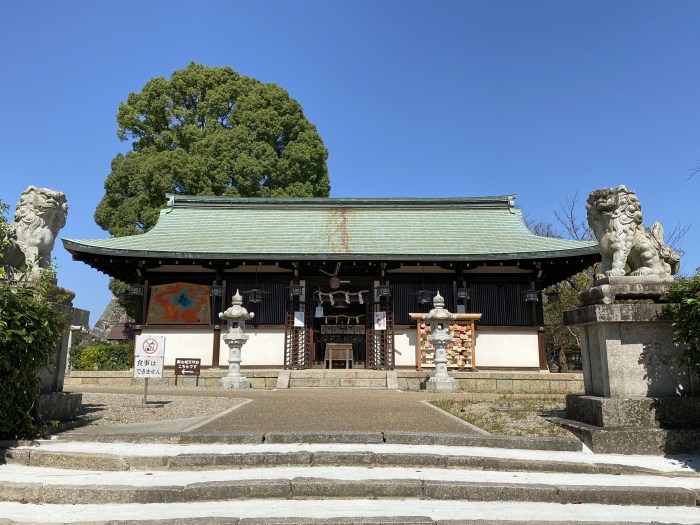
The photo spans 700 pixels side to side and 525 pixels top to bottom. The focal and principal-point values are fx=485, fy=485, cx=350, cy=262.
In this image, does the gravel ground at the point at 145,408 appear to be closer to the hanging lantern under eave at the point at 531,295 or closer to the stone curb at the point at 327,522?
the stone curb at the point at 327,522

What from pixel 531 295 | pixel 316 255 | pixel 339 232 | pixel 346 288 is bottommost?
pixel 531 295

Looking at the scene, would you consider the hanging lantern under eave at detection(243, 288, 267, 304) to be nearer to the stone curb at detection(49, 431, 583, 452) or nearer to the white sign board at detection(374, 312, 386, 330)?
the white sign board at detection(374, 312, 386, 330)

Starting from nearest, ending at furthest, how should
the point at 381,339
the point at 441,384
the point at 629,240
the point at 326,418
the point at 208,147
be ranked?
the point at 629,240, the point at 326,418, the point at 441,384, the point at 381,339, the point at 208,147

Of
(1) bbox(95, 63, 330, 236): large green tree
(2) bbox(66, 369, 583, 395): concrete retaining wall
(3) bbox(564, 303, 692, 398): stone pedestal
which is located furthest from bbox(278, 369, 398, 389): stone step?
(1) bbox(95, 63, 330, 236): large green tree

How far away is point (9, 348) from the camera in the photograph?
17.0 feet

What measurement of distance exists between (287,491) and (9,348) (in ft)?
11.2

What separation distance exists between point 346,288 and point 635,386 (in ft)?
41.8

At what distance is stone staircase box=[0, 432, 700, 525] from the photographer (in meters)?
3.82

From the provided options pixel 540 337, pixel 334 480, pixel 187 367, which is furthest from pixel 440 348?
pixel 334 480

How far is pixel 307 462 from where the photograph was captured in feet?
16.5

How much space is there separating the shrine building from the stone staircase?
10.8 meters

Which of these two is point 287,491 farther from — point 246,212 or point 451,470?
point 246,212

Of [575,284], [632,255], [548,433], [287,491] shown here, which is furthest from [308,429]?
[575,284]

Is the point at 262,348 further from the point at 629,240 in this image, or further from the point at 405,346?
the point at 629,240
